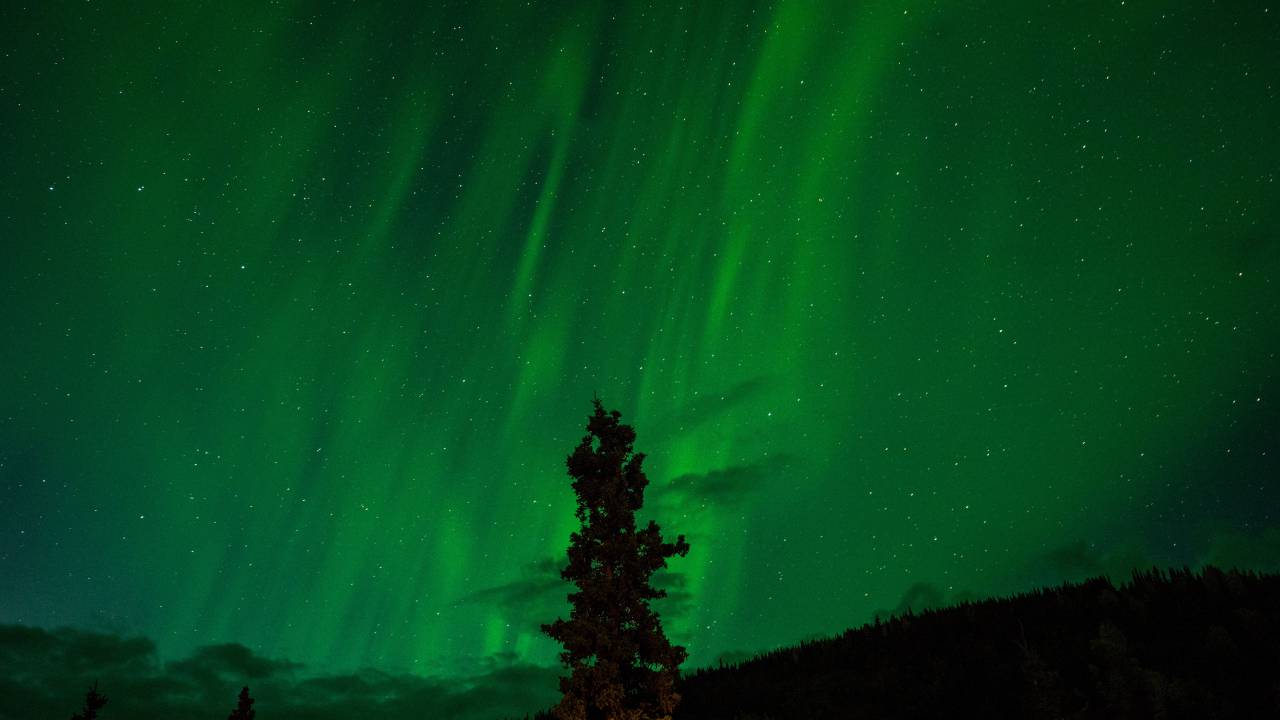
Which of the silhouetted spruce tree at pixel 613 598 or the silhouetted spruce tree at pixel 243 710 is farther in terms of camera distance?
the silhouetted spruce tree at pixel 243 710

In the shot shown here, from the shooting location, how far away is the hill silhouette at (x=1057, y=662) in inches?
564

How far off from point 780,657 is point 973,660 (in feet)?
33.0

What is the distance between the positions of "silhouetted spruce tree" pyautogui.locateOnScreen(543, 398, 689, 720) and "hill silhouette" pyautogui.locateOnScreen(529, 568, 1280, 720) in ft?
14.7

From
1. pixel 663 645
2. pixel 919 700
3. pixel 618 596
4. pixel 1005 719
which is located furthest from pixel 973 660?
pixel 618 596

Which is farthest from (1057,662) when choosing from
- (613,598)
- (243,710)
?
(243,710)

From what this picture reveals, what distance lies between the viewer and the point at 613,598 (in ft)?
56.2

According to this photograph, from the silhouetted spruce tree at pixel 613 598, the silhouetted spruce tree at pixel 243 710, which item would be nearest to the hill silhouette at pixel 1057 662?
the silhouetted spruce tree at pixel 613 598

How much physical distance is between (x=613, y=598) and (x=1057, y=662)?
11.6 metres

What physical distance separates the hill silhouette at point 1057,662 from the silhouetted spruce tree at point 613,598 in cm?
448

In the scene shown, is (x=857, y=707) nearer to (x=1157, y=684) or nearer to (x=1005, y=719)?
(x=1005, y=719)

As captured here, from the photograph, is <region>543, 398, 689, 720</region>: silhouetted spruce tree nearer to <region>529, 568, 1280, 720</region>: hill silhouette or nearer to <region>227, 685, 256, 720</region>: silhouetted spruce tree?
<region>529, 568, 1280, 720</region>: hill silhouette

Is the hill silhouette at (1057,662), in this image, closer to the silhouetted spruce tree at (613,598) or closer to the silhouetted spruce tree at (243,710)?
the silhouetted spruce tree at (613,598)

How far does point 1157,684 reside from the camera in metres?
13.6

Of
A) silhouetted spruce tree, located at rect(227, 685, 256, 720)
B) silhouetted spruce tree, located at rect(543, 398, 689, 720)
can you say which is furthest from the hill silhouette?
silhouetted spruce tree, located at rect(227, 685, 256, 720)
